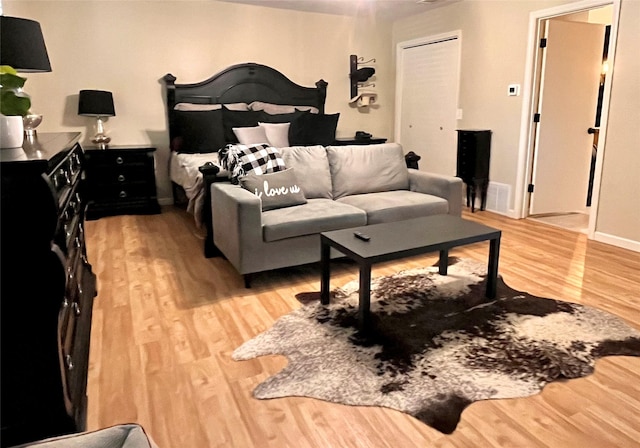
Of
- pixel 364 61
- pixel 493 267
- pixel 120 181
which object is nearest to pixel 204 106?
pixel 120 181

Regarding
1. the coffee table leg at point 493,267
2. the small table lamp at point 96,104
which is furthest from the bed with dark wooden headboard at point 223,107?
the coffee table leg at point 493,267

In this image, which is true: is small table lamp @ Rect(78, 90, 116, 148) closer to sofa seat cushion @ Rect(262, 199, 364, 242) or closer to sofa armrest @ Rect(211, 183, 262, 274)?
sofa armrest @ Rect(211, 183, 262, 274)

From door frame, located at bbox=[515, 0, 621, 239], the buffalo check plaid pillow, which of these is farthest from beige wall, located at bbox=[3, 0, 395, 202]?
door frame, located at bbox=[515, 0, 621, 239]

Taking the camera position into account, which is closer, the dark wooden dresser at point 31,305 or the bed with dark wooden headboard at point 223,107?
the dark wooden dresser at point 31,305

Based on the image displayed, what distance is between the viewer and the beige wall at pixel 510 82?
3.65m

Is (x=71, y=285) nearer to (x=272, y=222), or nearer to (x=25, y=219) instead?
(x=25, y=219)

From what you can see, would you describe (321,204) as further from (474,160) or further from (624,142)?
(624,142)

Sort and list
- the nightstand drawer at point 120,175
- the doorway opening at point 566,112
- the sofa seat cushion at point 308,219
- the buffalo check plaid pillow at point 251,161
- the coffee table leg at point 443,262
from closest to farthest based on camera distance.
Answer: the sofa seat cushion at point 308,219 → the coffee table leg at point 443,262 → the buffalo check plaid pillow at point 251,161 → the doorway opening at point 566,112 → the nightstand drawer at point 120,175

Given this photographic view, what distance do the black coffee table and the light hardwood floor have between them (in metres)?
0.39

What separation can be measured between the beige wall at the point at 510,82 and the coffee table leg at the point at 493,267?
180 centimetres

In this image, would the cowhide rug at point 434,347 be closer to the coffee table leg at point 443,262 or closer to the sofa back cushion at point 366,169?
the coffee table leg at point 443,262

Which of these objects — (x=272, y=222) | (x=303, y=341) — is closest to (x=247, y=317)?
(x=303, y=341)

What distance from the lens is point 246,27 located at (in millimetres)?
5512

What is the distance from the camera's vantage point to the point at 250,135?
4.75 metres
